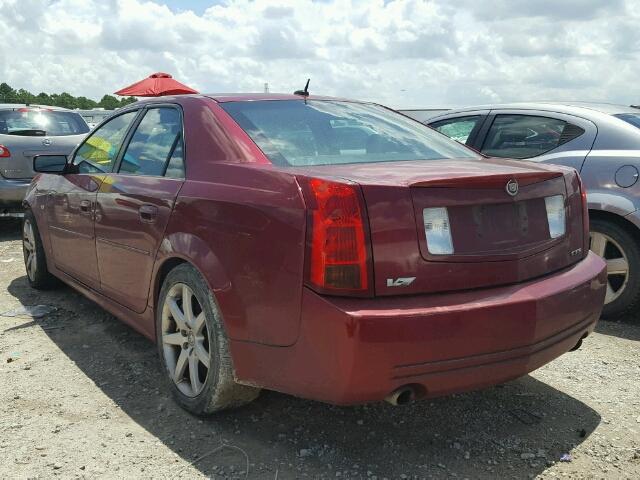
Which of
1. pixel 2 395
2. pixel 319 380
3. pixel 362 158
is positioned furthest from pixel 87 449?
pixel 362 158

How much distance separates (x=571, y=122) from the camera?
4746 millimetres

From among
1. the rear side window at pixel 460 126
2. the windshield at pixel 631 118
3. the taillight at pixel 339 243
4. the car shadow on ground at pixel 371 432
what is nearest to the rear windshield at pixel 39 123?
the rear side window at pixel 460 126

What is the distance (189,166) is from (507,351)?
65.8 inches

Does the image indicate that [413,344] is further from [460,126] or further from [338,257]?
[460,126]

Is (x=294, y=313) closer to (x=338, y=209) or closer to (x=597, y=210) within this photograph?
(x=338, y=209)

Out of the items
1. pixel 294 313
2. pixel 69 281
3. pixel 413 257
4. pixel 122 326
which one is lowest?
pixel 122 326

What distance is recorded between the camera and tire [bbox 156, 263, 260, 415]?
2691mm

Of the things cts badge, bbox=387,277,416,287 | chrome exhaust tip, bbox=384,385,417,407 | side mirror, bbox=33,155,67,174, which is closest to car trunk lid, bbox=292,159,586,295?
cts badge, bbox=387,277,416,287

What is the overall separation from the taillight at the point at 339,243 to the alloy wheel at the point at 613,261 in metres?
2.77

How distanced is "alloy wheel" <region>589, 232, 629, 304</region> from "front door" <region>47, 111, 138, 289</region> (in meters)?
3.28

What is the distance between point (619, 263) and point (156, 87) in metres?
14.0

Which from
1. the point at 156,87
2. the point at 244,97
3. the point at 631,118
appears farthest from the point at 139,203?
the point at 156,87

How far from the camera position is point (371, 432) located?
2.83 meters

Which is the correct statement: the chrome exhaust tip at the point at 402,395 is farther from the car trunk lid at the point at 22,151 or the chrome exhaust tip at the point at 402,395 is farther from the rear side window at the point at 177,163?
the car trunk lid at the point at 22,151
